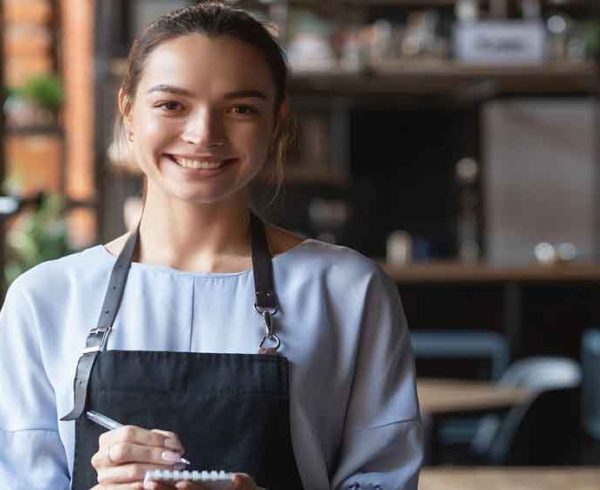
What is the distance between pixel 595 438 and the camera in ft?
24.0

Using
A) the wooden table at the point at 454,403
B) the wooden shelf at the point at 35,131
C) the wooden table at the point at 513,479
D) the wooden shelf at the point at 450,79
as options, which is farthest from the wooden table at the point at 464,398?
the wooden shelf at the point at 35,131

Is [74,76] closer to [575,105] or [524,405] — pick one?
[575,105]

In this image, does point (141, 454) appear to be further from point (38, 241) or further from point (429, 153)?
point (429, 153)

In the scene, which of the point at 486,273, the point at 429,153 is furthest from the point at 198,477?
the point at 429,153

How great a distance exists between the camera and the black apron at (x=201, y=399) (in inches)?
43.6

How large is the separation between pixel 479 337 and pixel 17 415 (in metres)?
6.74

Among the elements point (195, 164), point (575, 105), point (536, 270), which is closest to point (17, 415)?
point (195, 164)

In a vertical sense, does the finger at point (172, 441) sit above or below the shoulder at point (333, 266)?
below

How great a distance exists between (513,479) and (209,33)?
7.03ft

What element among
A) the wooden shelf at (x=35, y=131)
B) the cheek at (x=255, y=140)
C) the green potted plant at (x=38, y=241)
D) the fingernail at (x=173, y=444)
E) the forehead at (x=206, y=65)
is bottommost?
the green potted plant at (x=38, y=241)

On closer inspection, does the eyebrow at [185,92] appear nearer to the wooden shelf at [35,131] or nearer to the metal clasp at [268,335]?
the metal clasp at [268,335]

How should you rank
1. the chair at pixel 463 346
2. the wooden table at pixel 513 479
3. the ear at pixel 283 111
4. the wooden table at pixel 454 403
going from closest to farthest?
the ear at pixel 283 111
the wooden table at pixel 513 479
the wooden table at pixel 454 403
the chair at pixel 463 346

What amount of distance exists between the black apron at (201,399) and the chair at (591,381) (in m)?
6.56

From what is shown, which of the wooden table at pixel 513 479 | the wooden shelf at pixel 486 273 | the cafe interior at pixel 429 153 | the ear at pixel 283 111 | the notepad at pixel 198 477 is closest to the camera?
the notepad at pixel 198 477
